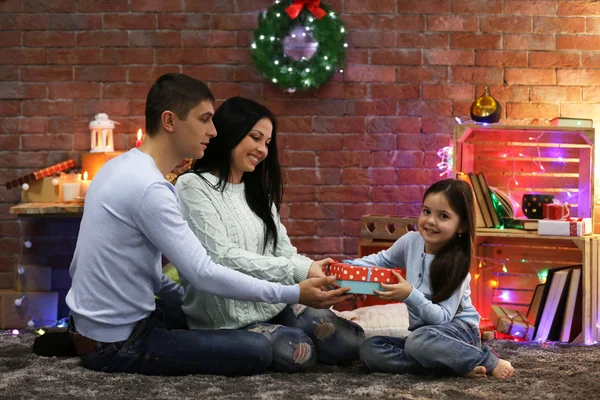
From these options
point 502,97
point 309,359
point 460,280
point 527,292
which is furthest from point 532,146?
point 309,359

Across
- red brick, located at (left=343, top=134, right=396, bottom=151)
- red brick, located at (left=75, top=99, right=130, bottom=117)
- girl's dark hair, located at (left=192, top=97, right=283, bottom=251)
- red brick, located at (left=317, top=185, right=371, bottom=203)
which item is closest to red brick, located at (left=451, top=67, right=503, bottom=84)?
red brick, located at (left=343, top=134, right=396, bottom=151)

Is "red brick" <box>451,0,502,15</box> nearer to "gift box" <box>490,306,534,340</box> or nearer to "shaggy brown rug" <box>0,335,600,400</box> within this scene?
"gift box" <box>490,306,534,340</box>

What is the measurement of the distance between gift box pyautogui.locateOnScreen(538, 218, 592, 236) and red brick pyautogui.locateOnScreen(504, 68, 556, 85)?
2.86 ft

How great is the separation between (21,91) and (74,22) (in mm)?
457

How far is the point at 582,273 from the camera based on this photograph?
3.69 meters

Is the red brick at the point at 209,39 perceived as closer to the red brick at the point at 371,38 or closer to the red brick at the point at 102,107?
the red brick at the point at 102,107

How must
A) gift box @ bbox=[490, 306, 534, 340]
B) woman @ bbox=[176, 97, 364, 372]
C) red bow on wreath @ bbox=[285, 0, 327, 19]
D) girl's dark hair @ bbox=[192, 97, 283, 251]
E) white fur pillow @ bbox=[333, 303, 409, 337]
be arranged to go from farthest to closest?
red bow on wreath @ bbox=[285, 0, 327, 19]
gift box @ bbox=[490, 306, 534, 340]
white fur pillow @ bbox=[333, 303, 409, 337]
girl's dark hair @ bbox=[192, 97, 283, 251]
woman @ bbox=[176, 97, 364, 372]

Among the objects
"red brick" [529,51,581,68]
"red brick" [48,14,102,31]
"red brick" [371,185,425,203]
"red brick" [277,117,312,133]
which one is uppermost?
"red brick" [48,14,102,31]

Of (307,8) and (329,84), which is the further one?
(329,84)

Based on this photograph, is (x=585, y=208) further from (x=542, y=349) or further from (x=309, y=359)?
(x=309, y=359)

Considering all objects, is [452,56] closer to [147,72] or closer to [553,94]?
[553,94]

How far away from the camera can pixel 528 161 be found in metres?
4.24

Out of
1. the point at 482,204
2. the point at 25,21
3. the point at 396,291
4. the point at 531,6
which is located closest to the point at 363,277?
the point at 396,291

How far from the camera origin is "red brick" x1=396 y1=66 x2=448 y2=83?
4262mm
